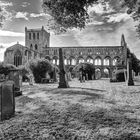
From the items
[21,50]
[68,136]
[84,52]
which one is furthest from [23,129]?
[84,52]

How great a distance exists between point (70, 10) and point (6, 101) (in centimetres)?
625

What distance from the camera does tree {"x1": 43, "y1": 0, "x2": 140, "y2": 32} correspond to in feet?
25.7

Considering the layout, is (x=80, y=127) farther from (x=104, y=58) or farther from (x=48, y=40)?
(x=48, y=40)

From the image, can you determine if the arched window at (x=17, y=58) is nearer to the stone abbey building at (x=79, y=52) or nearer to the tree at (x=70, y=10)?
the stone abbey building at (x=79, y=52)

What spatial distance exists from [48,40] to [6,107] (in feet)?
263

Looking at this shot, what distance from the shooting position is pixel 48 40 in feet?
268

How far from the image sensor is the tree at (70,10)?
784 centimetres

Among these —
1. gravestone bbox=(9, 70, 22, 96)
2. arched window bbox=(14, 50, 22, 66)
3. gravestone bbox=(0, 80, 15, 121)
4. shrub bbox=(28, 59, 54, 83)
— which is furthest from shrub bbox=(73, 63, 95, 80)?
arched window bbox=(14, 50, 22, 66)

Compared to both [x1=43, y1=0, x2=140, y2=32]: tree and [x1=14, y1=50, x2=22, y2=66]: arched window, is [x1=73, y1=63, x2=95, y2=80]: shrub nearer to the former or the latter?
[x1=43, y1=0, x2=140, y2=32]: tree

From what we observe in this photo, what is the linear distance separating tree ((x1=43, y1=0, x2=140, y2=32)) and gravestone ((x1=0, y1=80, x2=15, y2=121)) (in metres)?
5.62

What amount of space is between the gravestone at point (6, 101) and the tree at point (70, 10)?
5617mm

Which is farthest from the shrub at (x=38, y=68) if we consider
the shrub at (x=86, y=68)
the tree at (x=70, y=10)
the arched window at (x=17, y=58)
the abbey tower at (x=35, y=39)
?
the abbey tower at (x=35, y=39)

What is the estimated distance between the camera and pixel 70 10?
320 inches

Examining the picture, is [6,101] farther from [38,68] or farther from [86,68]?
[86,68]
